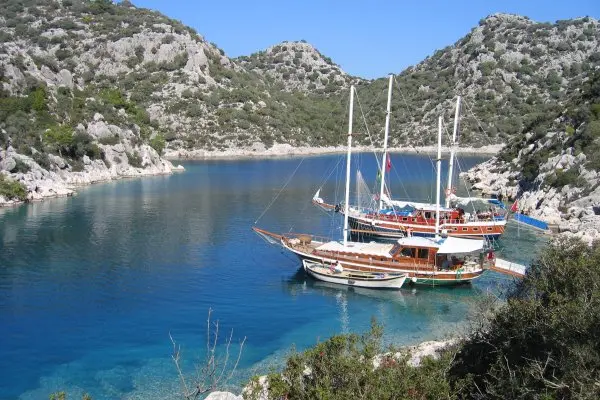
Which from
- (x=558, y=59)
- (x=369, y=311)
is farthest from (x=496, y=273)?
(x=558, y=59)

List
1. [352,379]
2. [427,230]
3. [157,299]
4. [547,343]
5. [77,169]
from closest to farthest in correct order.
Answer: [352,379] → [547,343] → [157,299] → [427,230] → [77,169]

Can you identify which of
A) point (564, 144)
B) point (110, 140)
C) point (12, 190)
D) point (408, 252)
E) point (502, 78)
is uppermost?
point (502, 78)

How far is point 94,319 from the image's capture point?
25453 millimetres

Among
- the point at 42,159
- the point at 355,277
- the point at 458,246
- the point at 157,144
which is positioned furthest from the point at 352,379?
the point at 157,144

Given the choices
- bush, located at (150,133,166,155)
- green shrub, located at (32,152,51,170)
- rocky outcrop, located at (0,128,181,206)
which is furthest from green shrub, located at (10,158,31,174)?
bush, located at (150,133,166,155)

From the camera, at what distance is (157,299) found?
28.4 meters

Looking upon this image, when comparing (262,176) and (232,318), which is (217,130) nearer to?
(262,176)

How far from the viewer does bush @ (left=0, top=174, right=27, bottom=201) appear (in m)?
54.3

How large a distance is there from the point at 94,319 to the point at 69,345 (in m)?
2.91

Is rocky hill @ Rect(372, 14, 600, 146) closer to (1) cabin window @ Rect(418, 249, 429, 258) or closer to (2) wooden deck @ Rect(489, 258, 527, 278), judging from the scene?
(2) wooden deck @ Rect(489, 258, 527, 278)

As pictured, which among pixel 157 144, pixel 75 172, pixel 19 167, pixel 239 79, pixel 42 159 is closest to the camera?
pixel 19 167

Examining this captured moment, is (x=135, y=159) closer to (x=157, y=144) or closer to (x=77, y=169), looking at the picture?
(x=77, y=169)

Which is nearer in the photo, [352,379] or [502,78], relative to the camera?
[352,379]

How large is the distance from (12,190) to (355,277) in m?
40.9
